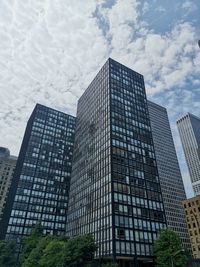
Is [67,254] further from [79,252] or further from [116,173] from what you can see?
[116,173]

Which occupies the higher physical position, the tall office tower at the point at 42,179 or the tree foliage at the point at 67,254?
the tall office tower at the point at 42,179

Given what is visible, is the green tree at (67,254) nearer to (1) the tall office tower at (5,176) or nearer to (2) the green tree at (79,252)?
(2) the green tree at (79,252)

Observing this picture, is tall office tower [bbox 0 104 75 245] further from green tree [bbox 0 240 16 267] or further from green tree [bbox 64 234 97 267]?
green tree [bbox 64 234 97 267]

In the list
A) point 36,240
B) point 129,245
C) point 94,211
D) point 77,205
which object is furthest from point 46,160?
point 129,245

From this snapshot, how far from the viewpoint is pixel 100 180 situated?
8331 cm

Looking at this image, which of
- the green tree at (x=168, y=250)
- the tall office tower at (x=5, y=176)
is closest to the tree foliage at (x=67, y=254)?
the green tree at (x=168, y=250)

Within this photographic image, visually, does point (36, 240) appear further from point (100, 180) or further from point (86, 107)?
point (86, 107)

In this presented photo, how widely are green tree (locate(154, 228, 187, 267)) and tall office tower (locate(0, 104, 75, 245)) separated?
6843 cm

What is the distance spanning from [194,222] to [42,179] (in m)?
81.7

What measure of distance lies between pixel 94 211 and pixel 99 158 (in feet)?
64.3

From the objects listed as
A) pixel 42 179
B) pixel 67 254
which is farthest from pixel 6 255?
pixel 42 179

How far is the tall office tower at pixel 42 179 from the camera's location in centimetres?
11230

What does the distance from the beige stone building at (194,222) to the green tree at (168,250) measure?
5885cm

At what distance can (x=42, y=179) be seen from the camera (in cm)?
12606
